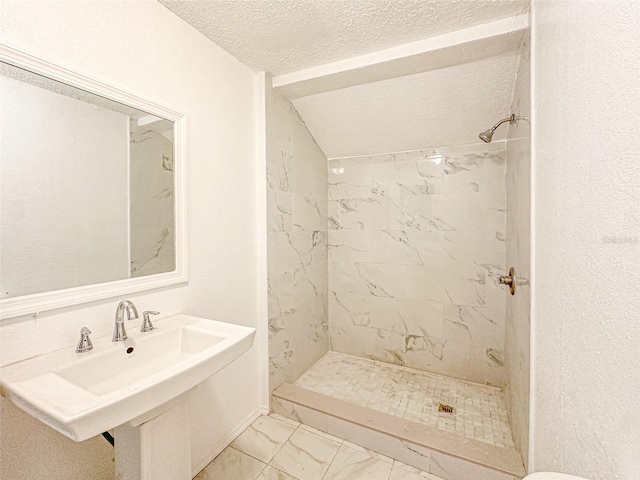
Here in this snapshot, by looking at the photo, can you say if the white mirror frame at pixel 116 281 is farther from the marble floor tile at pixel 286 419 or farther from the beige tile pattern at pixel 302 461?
the marble floor tile at pixel 286 419

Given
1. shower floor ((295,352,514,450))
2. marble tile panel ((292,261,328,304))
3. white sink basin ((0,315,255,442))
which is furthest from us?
marble tile panel ((292,261,328,304))

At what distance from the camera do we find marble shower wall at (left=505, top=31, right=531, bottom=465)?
3.90 feet

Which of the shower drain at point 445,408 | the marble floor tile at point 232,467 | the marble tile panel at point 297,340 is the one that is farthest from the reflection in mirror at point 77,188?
the shower drain at point 445,408

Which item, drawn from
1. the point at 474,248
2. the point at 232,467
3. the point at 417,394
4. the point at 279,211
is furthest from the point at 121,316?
the point at 474,248

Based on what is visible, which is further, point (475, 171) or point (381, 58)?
point (475, 171)

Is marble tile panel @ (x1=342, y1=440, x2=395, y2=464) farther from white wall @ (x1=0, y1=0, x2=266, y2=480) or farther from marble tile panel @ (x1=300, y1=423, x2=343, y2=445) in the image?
white wall @ (x1=0, y1=0, x2=266, y2=480)

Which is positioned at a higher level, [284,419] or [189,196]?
[189,196]

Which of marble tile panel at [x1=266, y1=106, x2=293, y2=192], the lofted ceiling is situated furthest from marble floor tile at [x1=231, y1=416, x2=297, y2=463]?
the lofted ceiling

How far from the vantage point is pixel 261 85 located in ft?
5.85

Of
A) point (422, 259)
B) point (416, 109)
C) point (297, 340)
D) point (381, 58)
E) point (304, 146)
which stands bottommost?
point (297, 340)

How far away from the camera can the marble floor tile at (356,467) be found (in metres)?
1.36

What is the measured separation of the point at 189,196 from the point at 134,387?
0.92 meters

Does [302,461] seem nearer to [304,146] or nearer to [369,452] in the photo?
[369,452]

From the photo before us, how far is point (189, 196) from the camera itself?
137 centimetres
